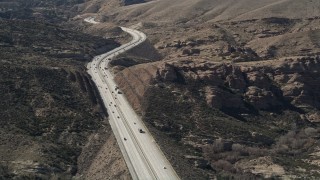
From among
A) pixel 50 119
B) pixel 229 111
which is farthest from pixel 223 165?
pixel 50 119

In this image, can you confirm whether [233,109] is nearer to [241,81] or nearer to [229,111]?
[229,111]

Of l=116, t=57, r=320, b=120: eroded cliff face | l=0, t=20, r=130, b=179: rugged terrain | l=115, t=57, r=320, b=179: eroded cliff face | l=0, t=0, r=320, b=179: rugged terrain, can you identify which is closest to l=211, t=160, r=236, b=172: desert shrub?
l=115, t=57, r=320, b=179: eroded cliff face

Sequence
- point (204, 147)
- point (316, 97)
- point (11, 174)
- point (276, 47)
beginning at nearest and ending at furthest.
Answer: point (11, 174), point (204, 147), point (316, 97), point (276, 47)

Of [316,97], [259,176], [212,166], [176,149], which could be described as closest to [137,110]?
[176,149]

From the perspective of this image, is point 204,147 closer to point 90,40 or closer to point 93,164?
point 93,164

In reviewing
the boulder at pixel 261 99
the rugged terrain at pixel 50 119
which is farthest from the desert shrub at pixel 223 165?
the boulder at pixel 261 99

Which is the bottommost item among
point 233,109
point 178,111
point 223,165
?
point 223,165

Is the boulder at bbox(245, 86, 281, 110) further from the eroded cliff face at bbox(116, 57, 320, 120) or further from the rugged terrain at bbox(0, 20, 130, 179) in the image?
the rugged terrain at bbox(0, 20, 130, 179)
